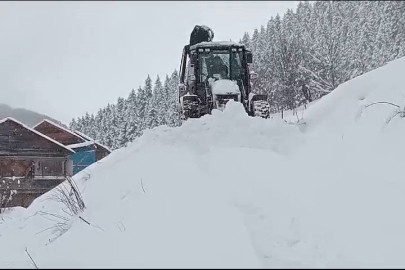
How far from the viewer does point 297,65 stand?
3612cm

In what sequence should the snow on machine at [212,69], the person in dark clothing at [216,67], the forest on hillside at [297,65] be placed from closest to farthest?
the snow on machine at [212,69]
the person in dark clothing at [216,67]
the forest on hillside at [297,65]

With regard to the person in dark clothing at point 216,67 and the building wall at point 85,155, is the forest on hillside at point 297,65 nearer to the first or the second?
the building wall at point 85,155

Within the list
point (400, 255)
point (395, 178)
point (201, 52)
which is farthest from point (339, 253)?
point (201, 52)

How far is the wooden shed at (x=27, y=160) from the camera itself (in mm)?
25234

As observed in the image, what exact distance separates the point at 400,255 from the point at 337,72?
2993cm

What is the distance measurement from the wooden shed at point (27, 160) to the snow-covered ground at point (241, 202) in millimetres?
18719

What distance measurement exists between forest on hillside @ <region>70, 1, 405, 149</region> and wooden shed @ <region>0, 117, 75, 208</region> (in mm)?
5273

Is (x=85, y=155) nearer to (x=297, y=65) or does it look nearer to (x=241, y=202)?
(x=297, y=65)

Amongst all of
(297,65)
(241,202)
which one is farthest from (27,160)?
(241,202)

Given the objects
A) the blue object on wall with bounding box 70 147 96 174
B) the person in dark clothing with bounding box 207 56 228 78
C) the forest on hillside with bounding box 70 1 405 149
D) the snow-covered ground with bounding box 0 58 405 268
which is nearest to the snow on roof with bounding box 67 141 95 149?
the blue object on wall with bounding box 70 147 96 174

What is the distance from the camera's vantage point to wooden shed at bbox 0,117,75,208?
25.2 meters

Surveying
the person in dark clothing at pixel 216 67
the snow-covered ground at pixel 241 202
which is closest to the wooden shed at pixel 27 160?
the person in dark clothing at pixel 216 67

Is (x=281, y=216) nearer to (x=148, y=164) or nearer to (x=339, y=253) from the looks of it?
(x=339, y=253)

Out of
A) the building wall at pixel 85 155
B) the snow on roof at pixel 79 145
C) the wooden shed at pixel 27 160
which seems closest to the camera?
the wooden shed at pixel 27 160
